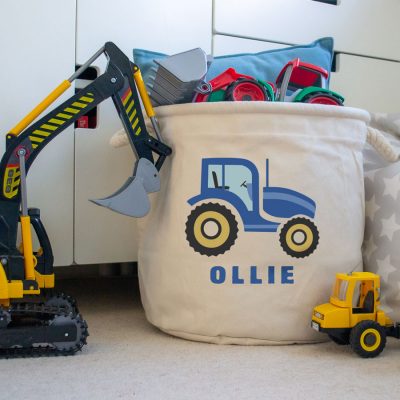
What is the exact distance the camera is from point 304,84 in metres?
1.17

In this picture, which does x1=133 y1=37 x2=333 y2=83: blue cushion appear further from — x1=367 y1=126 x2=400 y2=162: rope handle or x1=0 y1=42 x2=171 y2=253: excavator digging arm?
x1=367 y1=126 x2=400 y2=162: rope handle

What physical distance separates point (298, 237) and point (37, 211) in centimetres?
45

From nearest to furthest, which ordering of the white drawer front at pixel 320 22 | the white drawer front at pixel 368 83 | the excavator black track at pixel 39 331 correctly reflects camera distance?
1. the excavator black track at pixel 39 331
2. the white drawer front at pixel 320 22
3. the white drawer front at pixel 368 83

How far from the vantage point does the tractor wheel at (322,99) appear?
1055mm

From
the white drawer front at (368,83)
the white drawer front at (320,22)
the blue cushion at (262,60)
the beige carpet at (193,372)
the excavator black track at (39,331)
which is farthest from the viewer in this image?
the white drawer front at (368,83)

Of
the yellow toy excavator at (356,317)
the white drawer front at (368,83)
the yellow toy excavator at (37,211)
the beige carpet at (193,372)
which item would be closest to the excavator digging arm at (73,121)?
the yellow toy excavator at (37,211)

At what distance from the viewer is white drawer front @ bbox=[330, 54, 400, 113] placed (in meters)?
1.52

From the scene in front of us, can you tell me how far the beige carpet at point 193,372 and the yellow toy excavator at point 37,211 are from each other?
4cm

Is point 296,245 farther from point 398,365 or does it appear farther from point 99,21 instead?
point 99,21

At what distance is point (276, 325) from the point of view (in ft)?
3.21

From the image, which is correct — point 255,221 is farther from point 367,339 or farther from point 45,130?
point 45,130

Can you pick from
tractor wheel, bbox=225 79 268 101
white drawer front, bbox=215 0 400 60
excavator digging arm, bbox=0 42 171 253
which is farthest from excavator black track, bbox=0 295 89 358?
white drawer front, bbox=215 0 400 60

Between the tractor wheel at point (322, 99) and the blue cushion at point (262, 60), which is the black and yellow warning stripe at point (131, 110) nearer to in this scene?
the blue cushion at point (262, 60)

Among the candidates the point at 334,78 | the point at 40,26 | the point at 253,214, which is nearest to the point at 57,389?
the point at 253,214
